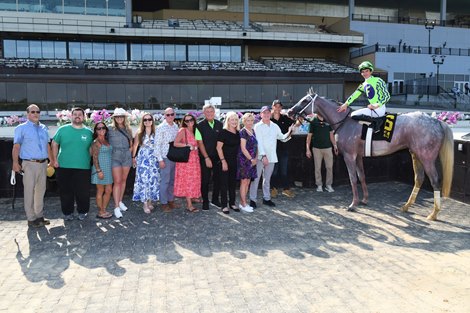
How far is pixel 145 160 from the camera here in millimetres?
8414

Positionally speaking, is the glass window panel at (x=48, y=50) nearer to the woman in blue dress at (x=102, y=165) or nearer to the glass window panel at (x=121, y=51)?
the glass window panel at (x=121, y=51)

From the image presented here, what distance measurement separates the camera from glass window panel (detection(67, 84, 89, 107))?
40.6 metres

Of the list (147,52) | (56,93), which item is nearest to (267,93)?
(147,52)

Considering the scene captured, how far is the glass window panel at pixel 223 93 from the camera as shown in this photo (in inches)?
1748

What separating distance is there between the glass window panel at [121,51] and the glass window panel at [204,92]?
38.4 feet

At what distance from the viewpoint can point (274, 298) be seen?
4809 millimetres

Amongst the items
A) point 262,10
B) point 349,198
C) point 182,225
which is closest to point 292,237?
point 182,225

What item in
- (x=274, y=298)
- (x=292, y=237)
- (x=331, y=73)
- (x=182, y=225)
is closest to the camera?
(x=274, y=298)

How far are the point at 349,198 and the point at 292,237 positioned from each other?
348cm

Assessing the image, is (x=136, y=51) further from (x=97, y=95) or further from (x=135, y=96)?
(x=97, y=95)

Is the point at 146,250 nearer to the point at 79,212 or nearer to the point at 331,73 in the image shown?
the point at 79,212

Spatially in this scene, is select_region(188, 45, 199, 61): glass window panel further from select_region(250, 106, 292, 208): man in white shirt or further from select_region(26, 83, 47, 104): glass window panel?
select_region(250, 106, 292, 208): man in white shirt

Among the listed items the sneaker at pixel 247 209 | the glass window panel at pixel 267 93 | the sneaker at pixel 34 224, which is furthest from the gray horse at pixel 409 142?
the glass window panel at pixel 267 93

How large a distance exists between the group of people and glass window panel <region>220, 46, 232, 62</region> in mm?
45385
